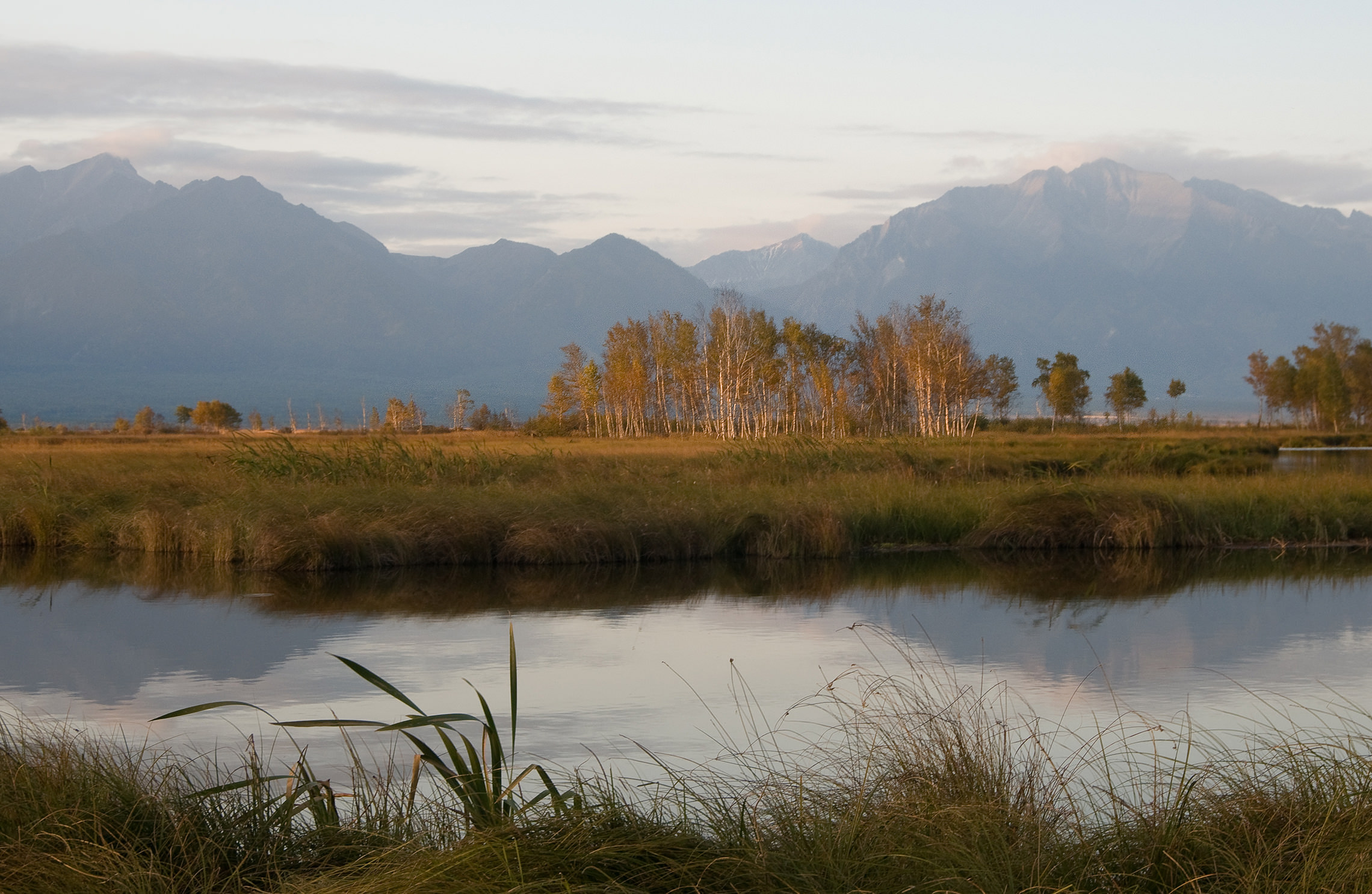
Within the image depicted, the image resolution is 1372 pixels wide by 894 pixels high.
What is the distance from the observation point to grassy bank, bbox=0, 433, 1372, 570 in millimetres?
15539

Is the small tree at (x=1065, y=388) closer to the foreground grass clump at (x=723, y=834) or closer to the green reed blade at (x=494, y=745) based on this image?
the foreground grass clump at (x=723, y=834)

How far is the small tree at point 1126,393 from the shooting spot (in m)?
81.6

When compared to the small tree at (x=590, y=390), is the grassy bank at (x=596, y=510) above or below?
below

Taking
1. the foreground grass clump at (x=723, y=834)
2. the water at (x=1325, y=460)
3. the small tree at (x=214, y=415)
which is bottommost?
the water at (x=1325, y=460)

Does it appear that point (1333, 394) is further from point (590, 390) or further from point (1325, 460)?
point (590, 390)

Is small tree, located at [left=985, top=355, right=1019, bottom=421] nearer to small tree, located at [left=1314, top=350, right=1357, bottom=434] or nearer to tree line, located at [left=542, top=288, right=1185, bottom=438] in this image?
tree line, located at [left=542, top=288, right=1185, bottom=438]

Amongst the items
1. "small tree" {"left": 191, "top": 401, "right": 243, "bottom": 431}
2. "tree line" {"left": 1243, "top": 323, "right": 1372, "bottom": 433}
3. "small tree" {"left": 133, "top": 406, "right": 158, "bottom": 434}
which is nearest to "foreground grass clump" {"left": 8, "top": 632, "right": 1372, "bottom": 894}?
"tree line" {"left": 1243, "top": 323, "right": 1372, "bottom": 433}

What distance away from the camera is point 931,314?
6141 cm

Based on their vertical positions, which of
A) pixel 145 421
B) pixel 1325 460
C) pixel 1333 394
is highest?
pixel 145 421

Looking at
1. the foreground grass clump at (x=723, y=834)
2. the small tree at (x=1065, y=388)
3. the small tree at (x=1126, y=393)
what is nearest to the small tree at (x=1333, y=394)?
the small tree at (x=1126, y=393)

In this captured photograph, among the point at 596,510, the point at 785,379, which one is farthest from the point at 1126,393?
the point at 596,510

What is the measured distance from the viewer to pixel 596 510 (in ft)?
54.5

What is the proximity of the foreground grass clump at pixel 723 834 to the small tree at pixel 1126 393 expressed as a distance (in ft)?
260

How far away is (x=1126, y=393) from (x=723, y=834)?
270ft
